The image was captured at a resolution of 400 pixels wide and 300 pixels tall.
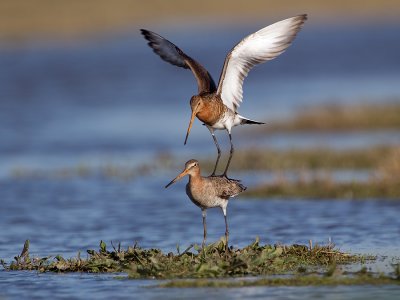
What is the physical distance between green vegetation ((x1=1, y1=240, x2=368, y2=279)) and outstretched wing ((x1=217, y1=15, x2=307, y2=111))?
89.0 inches

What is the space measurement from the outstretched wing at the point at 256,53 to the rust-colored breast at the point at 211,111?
253mm

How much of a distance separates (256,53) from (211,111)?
961 millimetres

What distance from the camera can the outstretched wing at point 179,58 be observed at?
12008mm

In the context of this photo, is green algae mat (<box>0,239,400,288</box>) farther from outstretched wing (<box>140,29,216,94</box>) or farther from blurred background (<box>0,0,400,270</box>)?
outstretched wing (<box>140,29,216,94</box>)

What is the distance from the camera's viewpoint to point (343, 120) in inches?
861

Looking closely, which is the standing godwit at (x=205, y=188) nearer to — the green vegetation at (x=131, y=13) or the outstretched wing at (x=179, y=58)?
the outstretched wing at (x=179, y=58)

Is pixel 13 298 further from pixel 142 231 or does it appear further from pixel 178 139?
pixel 178 139

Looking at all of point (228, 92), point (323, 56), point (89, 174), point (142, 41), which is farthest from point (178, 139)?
point (142, 41)

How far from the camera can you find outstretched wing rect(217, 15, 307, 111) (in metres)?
11.9

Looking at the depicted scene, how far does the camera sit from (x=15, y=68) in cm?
3431

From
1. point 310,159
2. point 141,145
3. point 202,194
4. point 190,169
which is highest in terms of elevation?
point 141,145

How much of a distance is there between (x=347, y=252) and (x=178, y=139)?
1060 centimetres

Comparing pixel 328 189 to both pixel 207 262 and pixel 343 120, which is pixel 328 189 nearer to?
pixel 207 262

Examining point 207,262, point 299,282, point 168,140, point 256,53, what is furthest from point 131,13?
point 299,282
